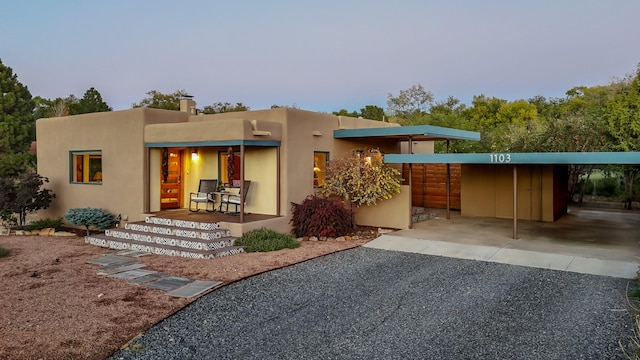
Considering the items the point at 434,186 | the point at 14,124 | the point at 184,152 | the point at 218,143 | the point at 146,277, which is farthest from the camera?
the point at 14,124

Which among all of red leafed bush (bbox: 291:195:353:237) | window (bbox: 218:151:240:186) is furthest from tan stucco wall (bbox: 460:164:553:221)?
window (bbox: 218:151:240:186)

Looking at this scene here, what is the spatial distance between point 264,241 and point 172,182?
188 inches

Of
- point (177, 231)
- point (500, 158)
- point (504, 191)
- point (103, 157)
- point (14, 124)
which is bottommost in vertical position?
point (177, 231)

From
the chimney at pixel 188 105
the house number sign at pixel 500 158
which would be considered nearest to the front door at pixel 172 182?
the chimney at pixel 188 105

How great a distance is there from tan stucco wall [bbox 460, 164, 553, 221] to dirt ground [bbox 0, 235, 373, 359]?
6.56 metres

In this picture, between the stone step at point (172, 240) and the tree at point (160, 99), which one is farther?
the tree at point (160, 99)

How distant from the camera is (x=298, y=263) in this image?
810cm

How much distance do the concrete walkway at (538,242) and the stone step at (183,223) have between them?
3.80 metres

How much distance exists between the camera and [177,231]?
991 centimetres

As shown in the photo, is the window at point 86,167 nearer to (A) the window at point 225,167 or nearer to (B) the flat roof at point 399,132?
(A) the window at point 225,167

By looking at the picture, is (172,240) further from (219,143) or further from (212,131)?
(212,131)

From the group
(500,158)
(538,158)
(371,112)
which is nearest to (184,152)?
(500,158)

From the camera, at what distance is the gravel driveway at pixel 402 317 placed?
432 cm

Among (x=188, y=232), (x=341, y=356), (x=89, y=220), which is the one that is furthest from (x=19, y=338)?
(x=89, y=220)
